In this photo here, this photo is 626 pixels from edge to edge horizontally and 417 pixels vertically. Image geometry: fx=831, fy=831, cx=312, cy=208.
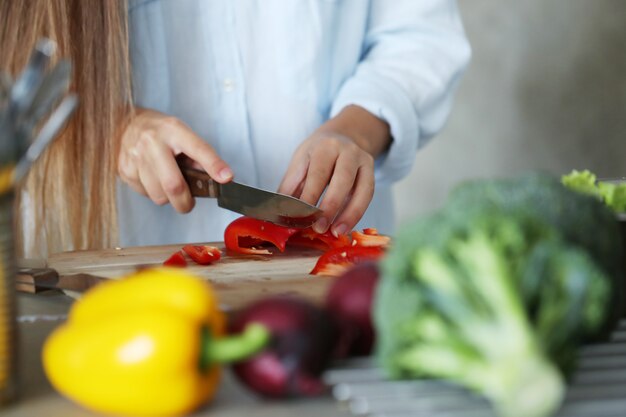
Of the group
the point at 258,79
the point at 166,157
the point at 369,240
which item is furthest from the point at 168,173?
the point at 258,79

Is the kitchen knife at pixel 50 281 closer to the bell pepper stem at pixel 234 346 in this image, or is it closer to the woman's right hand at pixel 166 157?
the woman's right hand at pixel 166 157

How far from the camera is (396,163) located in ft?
5.93

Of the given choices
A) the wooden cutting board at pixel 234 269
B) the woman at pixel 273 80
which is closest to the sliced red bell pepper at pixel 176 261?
the wooden cutting board at pixel 234 269

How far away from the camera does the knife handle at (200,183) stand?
137cm

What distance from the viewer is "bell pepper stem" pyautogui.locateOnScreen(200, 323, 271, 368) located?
1.94 ft

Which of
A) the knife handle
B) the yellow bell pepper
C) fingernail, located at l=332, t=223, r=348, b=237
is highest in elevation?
the knife handle

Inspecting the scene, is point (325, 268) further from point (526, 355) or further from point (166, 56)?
point (166, 56)

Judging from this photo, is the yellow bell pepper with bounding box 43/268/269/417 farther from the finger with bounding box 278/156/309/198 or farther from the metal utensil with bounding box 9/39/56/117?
the finger with bounding box 278/156/309/198

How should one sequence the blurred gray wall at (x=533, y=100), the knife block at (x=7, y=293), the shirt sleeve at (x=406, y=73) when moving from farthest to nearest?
the blurred gray wall at (x=533, y=100) < the shirt sleeve at (x=406, y=73) < the knife block at (x=7, y=293)

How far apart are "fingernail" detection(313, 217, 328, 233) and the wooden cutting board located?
0.04 metres

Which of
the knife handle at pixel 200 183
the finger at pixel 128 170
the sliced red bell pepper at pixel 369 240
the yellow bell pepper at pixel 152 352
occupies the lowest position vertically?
the yellow bell pepper at pixel 152 352

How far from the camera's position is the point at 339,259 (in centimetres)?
118

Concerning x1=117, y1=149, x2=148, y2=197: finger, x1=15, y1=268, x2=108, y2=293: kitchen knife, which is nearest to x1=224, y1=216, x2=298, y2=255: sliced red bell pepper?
x1=117, y1=149, x2=148, y2=197: finger

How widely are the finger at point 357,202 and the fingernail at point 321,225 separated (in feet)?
0.10
